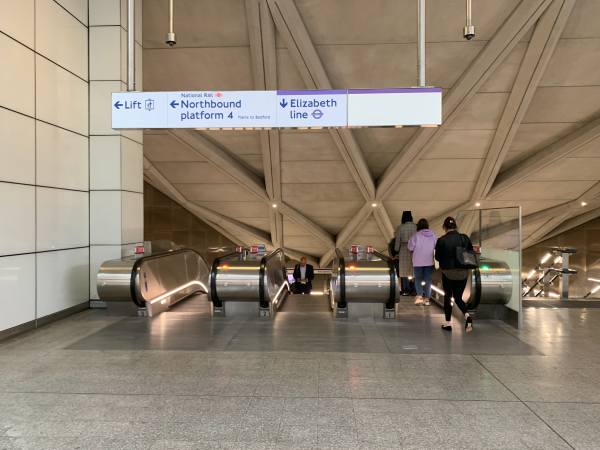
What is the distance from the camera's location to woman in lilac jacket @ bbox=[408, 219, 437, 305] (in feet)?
25.4

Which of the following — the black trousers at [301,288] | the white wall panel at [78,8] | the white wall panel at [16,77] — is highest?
the white wall panel at [78,8]

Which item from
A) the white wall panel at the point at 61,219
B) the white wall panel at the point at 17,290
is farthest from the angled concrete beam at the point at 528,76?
the white wall panel at the point at 17,290

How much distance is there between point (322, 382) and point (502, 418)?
5.12ft

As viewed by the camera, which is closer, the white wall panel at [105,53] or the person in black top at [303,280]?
the white wall panel at [105,53]

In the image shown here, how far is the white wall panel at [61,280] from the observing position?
6766mm

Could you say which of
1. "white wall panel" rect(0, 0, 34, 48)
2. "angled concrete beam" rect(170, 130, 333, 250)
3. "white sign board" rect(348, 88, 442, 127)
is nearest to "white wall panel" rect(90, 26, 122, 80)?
"white wall panel" rect(0, 0, 34, 48)

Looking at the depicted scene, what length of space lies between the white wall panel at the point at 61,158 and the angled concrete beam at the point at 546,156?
1249cm

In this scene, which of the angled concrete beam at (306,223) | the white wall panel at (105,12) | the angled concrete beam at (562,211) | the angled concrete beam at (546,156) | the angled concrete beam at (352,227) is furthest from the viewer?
the angled concrete beam at (306,223)

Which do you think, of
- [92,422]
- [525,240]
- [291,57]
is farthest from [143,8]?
[525,240]

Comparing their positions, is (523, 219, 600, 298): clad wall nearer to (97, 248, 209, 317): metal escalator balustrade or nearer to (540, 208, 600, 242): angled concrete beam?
(540, 208, 600, 242): angled concrete beam

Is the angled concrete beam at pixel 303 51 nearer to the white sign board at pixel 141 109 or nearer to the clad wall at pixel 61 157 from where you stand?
the clad wall at pixel 61 157

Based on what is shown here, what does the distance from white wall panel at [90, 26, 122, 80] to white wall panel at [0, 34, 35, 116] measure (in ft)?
5.21

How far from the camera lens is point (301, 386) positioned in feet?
13.5

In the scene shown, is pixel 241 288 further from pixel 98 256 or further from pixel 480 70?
pixel 480 70
